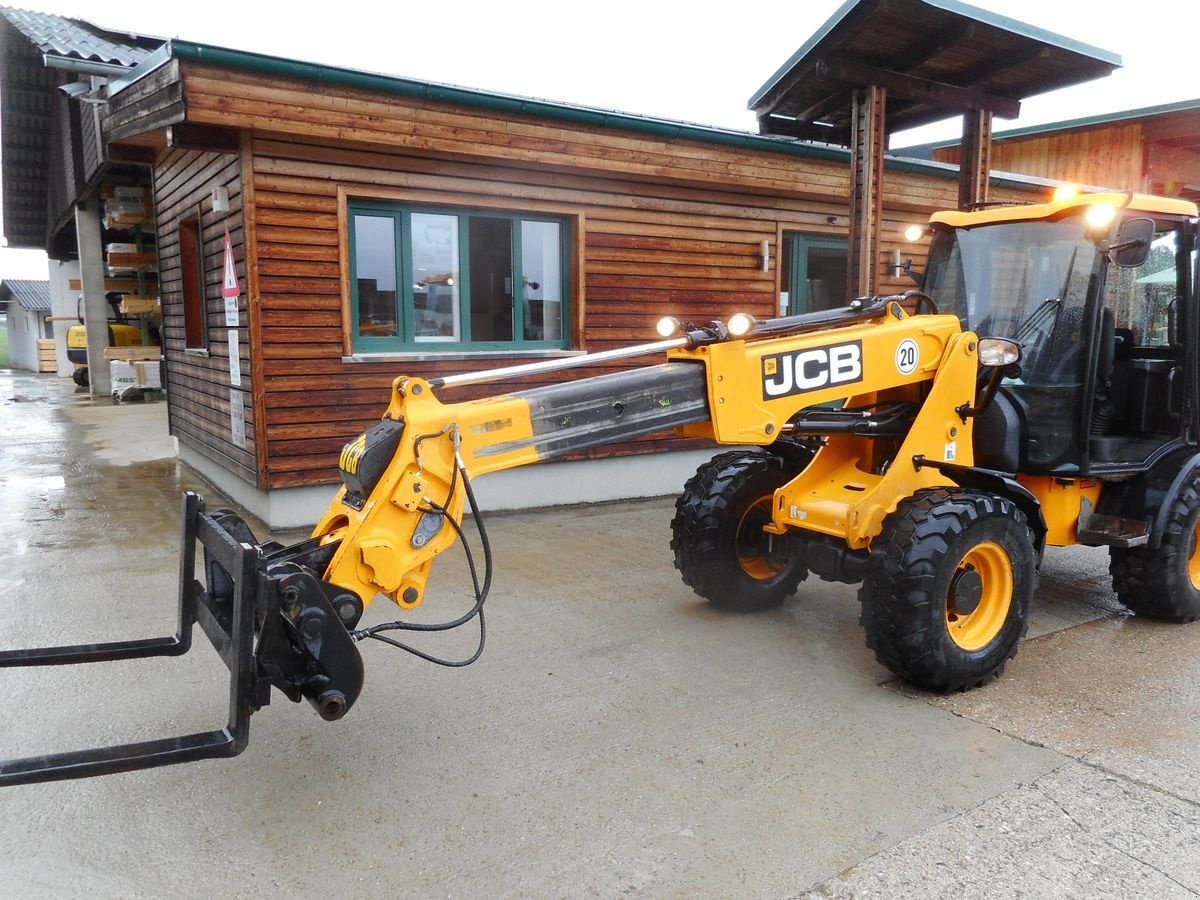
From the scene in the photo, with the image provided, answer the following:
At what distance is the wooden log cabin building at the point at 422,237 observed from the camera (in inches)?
244

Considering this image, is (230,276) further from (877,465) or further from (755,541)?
(877,465)

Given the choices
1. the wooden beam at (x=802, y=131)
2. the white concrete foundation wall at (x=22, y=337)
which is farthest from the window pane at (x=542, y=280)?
the white concrete foundation wall at (x=22, y=337)

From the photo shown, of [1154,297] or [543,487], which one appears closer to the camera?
[1154,297]

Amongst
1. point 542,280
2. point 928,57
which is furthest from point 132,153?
point 928,57

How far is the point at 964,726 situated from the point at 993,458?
1523 mm

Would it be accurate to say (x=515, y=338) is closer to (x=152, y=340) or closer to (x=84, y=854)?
(x=84, y=854)

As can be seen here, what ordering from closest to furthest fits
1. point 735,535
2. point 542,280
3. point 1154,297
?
point 1154,297 < point 735,535 < point 542,280

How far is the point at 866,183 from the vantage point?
23.1 ft

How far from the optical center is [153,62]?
5996 mm

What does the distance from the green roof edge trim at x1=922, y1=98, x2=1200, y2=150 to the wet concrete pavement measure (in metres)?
9.89

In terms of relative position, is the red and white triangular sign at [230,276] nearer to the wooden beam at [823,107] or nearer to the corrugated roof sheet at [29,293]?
the wooden beam at [823,107]

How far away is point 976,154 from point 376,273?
17.9 ft

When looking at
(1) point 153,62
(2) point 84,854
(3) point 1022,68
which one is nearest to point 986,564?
(2) point 84,854

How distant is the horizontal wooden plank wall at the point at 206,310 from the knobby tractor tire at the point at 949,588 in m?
4.82
